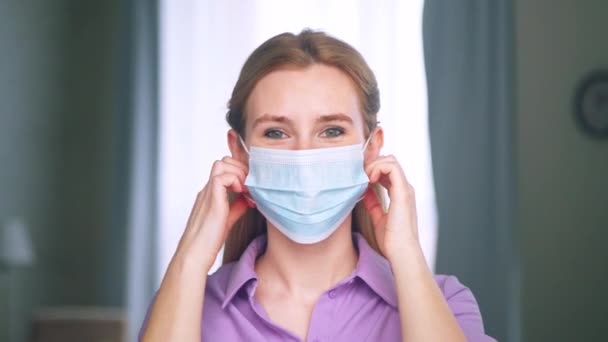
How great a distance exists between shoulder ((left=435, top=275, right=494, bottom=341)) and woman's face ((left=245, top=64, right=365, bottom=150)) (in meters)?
0.32

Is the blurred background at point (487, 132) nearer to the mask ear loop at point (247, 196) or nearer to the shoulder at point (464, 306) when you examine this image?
the shoulder at point (464, 306)

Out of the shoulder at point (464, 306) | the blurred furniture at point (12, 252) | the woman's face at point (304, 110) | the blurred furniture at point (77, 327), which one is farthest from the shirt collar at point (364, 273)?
the blurred furniture at point (12, 252)

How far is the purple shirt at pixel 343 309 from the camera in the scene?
1.21 meters

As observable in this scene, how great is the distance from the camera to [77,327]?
9.55 ft

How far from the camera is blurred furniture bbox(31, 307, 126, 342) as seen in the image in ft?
9.44

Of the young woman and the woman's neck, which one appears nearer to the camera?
the young woman

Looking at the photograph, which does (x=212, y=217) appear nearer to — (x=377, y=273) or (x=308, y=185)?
(x=308, y=185)

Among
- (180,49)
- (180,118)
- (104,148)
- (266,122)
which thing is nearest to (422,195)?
(266,122)

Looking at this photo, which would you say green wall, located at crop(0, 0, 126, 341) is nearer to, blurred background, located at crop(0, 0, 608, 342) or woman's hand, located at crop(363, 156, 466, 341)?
blurred background, located at crop(0, 0, 608, 342)

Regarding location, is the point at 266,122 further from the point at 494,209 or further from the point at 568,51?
the point at 568,51

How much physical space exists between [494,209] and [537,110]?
0.22 metres

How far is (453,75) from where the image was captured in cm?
139

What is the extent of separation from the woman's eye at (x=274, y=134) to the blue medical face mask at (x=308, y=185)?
0.08 feet

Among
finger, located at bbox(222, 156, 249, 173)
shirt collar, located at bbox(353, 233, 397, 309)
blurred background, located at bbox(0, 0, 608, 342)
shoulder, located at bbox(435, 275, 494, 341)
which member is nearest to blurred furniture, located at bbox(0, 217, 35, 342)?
blurred background, located at bbox(0, 0, 608, 342)
